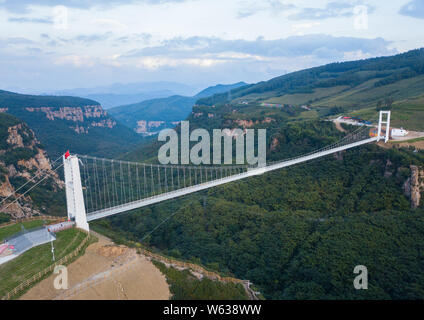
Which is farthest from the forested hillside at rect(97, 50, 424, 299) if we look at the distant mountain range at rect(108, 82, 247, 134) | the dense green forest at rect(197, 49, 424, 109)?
the distant mountain range at rect(108, 82, 247, 134)

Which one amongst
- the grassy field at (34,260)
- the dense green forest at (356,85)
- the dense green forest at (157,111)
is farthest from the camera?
the dense green forest at (157,111)

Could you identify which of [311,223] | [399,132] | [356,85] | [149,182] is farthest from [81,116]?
[311,223]

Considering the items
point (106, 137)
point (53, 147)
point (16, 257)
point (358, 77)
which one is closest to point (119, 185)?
point (16, 257)

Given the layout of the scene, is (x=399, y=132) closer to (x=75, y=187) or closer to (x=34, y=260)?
(x=75, y=187)

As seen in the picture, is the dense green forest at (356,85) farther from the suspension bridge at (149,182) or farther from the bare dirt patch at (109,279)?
the bare dirt patch at (109,279)

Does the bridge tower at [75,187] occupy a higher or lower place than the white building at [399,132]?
lower

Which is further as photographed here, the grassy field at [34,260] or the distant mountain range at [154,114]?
the distant mountain range at [154,114]

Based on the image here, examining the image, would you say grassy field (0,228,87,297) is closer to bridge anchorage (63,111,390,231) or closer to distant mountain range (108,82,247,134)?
bridge anchorage (63,111,390,231)

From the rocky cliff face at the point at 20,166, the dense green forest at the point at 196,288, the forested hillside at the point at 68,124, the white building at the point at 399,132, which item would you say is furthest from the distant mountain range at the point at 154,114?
the dense green forest at the point at 196,288
